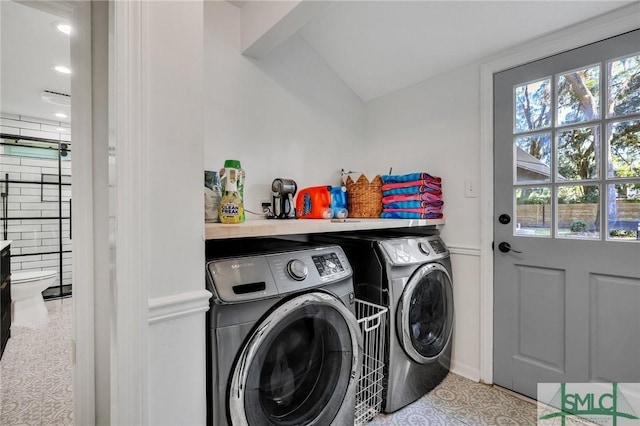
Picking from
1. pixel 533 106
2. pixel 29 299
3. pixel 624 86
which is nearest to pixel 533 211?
pixel 533 106

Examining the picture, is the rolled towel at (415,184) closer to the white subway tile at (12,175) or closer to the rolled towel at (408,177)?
the rolled towel at (408,177)

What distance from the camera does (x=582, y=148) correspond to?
1604 mm

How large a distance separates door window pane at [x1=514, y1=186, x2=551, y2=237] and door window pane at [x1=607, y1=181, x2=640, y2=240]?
0.26m

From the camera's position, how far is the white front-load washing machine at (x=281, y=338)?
965 mm

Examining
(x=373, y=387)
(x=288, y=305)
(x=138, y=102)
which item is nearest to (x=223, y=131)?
(x=138, y=102)

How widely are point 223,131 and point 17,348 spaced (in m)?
2.41

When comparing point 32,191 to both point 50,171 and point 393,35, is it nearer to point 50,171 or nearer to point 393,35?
point 50,171

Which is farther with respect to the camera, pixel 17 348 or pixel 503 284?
pixel 17 348

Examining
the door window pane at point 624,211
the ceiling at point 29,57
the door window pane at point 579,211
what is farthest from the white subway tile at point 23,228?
the door window pane at point 624,211

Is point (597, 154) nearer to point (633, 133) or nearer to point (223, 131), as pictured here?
point (633, 133)

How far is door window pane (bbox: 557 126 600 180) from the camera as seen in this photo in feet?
5.13

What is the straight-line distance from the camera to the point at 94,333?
1229 mm

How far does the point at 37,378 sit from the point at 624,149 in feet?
11.9

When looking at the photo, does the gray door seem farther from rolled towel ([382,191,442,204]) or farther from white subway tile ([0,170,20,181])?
white subway tile ([0,170,20,181])
